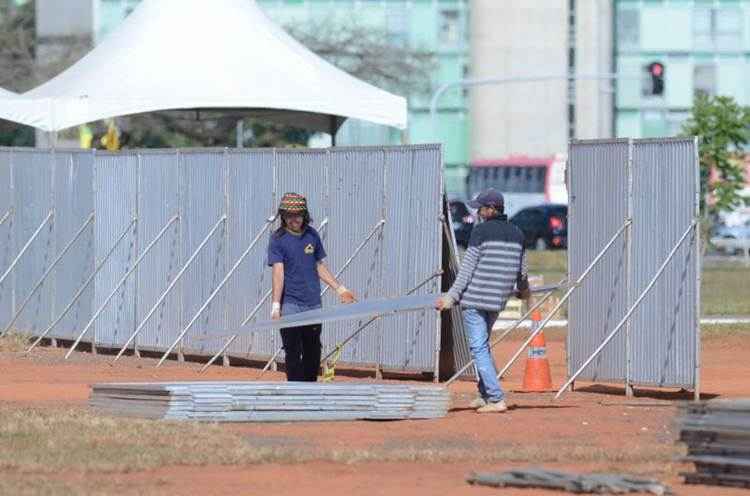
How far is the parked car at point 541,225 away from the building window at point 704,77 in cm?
1826

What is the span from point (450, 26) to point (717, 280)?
42.4 metres

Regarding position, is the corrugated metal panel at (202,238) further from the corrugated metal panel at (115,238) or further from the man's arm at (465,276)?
the man's arm at (465,276)

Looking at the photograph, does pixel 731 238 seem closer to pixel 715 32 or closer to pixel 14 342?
pixel 715 32

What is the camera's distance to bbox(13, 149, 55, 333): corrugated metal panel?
25.5 metres

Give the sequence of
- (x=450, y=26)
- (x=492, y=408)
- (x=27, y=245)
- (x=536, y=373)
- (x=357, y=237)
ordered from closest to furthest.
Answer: (x=492, y=408), (x=536, y=373), (x=357, y=237), (x=27, y=245), (x=450, y=26)

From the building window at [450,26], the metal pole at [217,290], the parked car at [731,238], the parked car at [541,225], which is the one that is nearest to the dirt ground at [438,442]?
the metal pole at [217,290]

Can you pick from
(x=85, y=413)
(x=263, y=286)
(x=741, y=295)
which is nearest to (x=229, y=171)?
(x=263, y=286)

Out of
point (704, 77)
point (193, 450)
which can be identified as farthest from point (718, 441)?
point (704, 77)

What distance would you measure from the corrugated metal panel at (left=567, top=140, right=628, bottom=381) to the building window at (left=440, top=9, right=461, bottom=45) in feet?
226

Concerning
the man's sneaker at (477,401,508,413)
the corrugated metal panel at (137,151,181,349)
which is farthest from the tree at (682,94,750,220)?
the man's sneaker at (477,401,508,413)

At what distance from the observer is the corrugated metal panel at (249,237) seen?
21.8m

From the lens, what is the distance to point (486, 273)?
16.1 metres

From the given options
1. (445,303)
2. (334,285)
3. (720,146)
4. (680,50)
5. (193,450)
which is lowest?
(193,450)

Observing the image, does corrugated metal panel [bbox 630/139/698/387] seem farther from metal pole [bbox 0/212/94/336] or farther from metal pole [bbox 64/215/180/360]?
metal pole [bbox 0/212/94/336]
